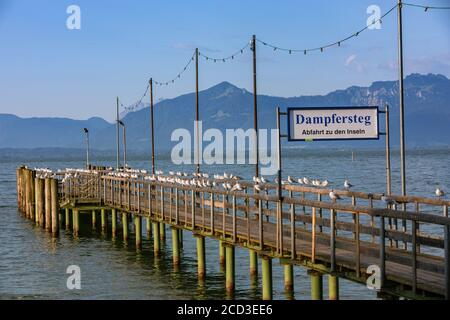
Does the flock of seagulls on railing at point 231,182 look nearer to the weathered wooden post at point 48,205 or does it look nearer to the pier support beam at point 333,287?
the pier support beam at point 333,287

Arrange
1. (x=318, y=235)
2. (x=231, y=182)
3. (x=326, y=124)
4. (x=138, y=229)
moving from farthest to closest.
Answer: (x=138, y=229) → (x=231, y=182) → (x=318, y=235) → (x=326, y=124)

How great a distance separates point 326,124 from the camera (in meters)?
16.8

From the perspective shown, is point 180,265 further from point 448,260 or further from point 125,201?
point 448,260

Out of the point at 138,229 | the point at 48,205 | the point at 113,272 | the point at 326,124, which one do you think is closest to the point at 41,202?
the point at 48,205

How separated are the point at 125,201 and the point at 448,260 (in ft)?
76.1

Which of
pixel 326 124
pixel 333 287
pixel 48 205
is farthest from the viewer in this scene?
pixel 48 205

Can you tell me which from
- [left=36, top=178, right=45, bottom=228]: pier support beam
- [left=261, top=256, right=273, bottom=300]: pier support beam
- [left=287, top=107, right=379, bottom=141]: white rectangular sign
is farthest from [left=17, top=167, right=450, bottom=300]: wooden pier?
[left=36, top=178, right=45, bottom=228]: pier support beam

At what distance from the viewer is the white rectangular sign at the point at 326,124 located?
16.8 metres

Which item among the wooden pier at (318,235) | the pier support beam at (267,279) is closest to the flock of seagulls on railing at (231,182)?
the wooden pier at (318,235)

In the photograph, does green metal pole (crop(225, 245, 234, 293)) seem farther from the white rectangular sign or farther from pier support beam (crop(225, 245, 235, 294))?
the white rectangular sign

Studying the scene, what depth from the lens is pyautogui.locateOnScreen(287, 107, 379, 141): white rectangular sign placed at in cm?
1678

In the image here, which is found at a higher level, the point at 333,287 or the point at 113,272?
the point at 333,287

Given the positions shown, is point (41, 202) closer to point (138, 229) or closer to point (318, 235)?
point (138, 229)
